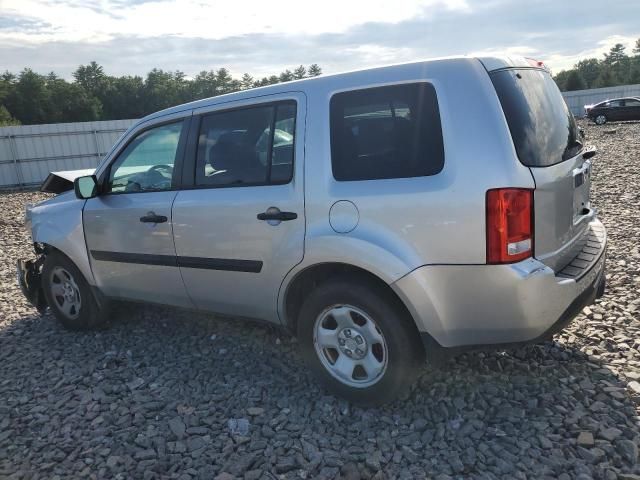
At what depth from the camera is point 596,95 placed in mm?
38750

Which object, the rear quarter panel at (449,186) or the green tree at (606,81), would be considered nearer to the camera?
the rear quarter panel at (449,186)

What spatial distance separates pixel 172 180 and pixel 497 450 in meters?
2.75

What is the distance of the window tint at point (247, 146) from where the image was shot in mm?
3320

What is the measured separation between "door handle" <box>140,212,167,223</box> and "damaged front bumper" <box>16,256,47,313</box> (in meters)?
1.85

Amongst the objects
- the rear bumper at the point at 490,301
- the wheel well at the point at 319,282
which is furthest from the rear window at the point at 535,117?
the wheel well at the point at 319,282

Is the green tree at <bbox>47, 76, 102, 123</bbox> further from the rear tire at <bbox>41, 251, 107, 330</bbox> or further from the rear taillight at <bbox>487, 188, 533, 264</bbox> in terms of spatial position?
the rear taillight at <bbox>487, 188, 533, 264</bbox>

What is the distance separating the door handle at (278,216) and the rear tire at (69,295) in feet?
7.20

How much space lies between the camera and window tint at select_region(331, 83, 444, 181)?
279 centimetres

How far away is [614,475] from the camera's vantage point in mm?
2527

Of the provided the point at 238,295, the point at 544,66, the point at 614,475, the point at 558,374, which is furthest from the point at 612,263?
the point at 238,295

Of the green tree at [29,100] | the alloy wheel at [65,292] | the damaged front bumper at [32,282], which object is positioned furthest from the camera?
the green tree at [29,100]

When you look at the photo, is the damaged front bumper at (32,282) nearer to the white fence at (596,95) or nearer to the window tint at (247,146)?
the window tint at (247,146)

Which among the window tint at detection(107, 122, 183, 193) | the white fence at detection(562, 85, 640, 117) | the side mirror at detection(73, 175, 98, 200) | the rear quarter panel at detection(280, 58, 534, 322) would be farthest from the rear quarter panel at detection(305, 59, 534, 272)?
the white fence at detection(562, 85, 640, 117)

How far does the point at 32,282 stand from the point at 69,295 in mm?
672
